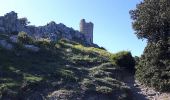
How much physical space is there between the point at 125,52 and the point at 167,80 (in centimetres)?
691

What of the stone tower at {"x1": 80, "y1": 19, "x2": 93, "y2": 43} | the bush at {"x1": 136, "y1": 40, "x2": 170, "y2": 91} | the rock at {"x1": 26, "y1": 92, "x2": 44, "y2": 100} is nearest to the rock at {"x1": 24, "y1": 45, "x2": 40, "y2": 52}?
the bush at {"x1": 136, "y1": 40, "x2": 170, "y2": 91}

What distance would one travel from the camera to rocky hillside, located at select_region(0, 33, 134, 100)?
35062 millimetres

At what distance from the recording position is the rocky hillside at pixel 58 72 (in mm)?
35062

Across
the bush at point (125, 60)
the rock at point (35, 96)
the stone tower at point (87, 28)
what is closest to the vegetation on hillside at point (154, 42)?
the bush at point (125, 60)

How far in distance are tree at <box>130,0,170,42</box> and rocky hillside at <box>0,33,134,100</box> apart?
278 centimetres

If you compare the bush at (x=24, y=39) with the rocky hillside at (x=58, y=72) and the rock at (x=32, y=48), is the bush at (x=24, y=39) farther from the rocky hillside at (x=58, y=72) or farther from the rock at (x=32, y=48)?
the rock at (x=32, y=48)

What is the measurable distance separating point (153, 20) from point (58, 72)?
9.37 m

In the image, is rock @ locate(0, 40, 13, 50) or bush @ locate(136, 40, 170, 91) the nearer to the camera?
bush @ locate(136, 40, 170, 91)

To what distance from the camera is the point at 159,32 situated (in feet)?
135

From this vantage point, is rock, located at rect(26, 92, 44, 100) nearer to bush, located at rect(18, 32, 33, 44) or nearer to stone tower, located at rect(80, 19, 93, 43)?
bush, located at rect(18, 32, 33, 44)

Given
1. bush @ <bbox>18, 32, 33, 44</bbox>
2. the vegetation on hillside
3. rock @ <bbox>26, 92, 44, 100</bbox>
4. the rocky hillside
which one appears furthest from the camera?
bush @ <bbox>18, 32, 33, 44</bbox>

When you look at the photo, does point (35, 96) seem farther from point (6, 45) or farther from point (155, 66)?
point (6, 45)

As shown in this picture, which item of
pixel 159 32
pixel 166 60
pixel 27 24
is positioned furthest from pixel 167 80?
pixel 27 24

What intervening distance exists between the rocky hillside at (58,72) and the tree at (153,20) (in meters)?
2.78
